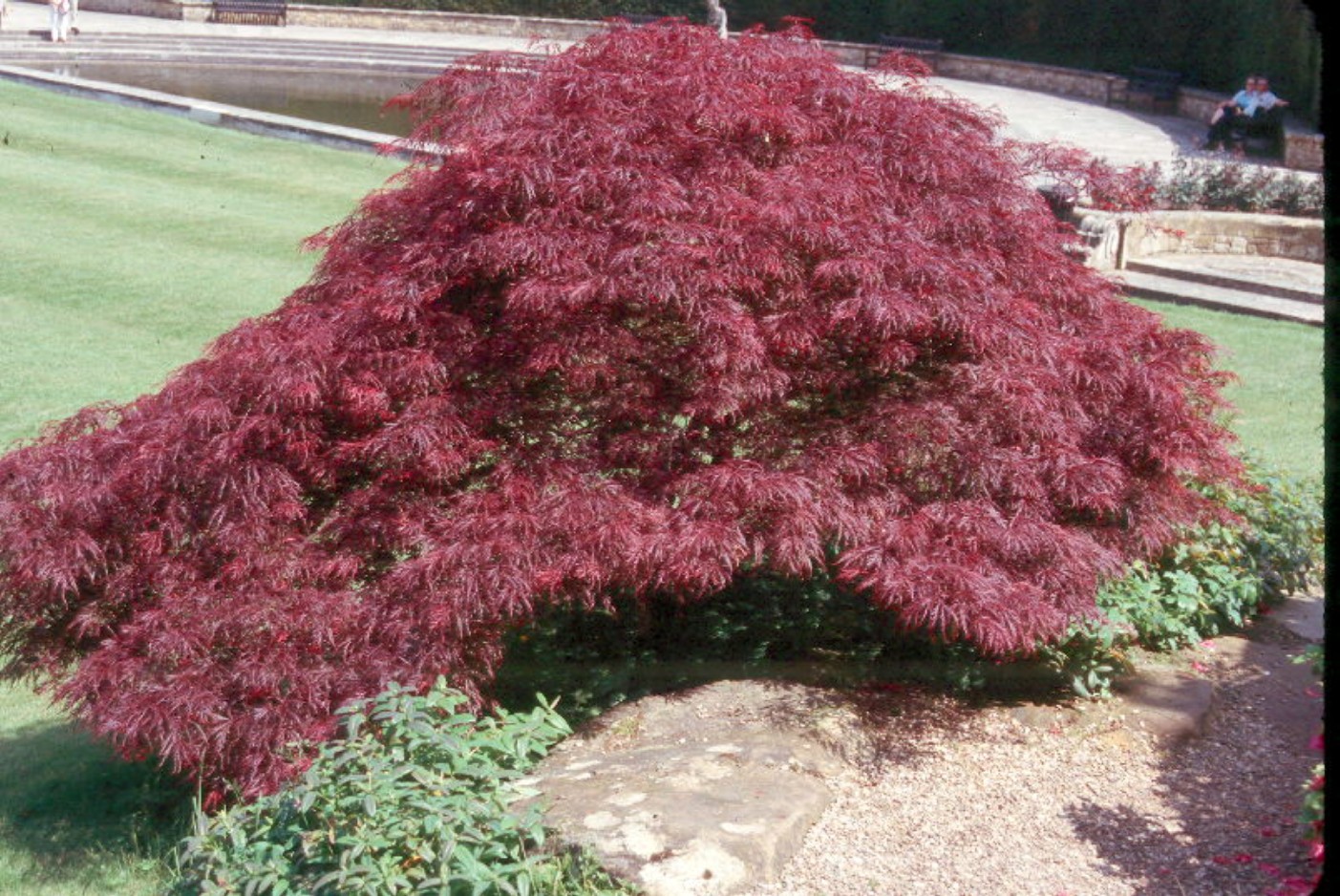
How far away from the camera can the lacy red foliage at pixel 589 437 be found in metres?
4.28

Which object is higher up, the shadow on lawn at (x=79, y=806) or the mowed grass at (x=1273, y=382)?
the mowed grass at (x=1273, y=382)

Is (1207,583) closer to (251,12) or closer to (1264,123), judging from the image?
(1264,123)

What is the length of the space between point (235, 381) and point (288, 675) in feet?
3.17

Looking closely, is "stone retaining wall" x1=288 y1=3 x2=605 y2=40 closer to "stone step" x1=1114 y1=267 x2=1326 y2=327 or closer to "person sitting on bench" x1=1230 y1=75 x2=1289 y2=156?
"person sitting on bench" x1=1230 y1=75 x2=1289 y2=156

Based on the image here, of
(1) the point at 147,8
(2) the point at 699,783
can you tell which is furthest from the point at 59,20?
(2) the point at 699,783

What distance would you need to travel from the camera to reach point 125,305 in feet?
38.1

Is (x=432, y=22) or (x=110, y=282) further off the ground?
(x=432, y=22)

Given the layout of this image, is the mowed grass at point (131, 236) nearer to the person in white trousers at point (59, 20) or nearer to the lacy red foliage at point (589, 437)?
the lacy red foliage at point (589, 437)

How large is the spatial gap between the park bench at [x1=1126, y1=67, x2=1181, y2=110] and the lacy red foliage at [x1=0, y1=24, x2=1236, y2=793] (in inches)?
969

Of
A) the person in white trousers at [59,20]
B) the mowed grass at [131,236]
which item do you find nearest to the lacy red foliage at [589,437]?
the mowed grass at [131,236]

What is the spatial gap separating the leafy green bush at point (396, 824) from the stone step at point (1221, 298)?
9496mm

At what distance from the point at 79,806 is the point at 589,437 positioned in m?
2.54

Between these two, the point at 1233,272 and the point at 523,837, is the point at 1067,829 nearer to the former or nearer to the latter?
the point at 523,837

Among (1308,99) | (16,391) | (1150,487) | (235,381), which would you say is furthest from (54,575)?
(1308,99)
